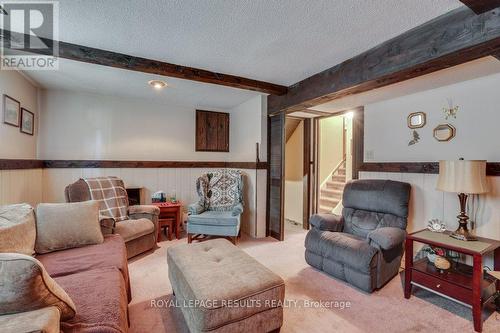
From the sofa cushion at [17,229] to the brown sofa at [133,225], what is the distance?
27.2 inches

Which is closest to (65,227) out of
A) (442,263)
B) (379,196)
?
(379,196)

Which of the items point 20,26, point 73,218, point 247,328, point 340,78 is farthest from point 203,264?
point 20,26

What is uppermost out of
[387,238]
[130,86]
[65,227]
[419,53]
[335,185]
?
[130,86]

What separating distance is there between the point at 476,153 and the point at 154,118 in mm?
4362

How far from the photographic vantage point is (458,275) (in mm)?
2105

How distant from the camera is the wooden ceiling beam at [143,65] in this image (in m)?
2.21

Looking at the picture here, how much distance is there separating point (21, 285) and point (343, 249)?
2356mm

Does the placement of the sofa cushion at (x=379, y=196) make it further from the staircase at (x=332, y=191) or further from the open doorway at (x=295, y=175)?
the staircase at (x=332, y=191)

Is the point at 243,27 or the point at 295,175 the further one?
the point at 295,175

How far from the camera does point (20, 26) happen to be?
197cm

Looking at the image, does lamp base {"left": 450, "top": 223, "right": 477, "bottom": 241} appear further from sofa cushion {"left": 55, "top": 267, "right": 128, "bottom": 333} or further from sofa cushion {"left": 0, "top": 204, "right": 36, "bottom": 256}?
sofa cushion {"left": 0, "top": 204, "right": 36, "bottom": 256}

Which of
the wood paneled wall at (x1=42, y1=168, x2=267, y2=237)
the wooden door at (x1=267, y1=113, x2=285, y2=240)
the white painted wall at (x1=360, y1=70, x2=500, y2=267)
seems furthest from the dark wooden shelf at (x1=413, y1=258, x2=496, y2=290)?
the wood paneled wall at (x1=42, y1=168, x2=267, y2=237)

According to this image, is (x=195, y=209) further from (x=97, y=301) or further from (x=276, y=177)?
(x=97, y=301)

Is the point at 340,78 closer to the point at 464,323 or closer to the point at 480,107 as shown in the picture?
the point at 480,107
